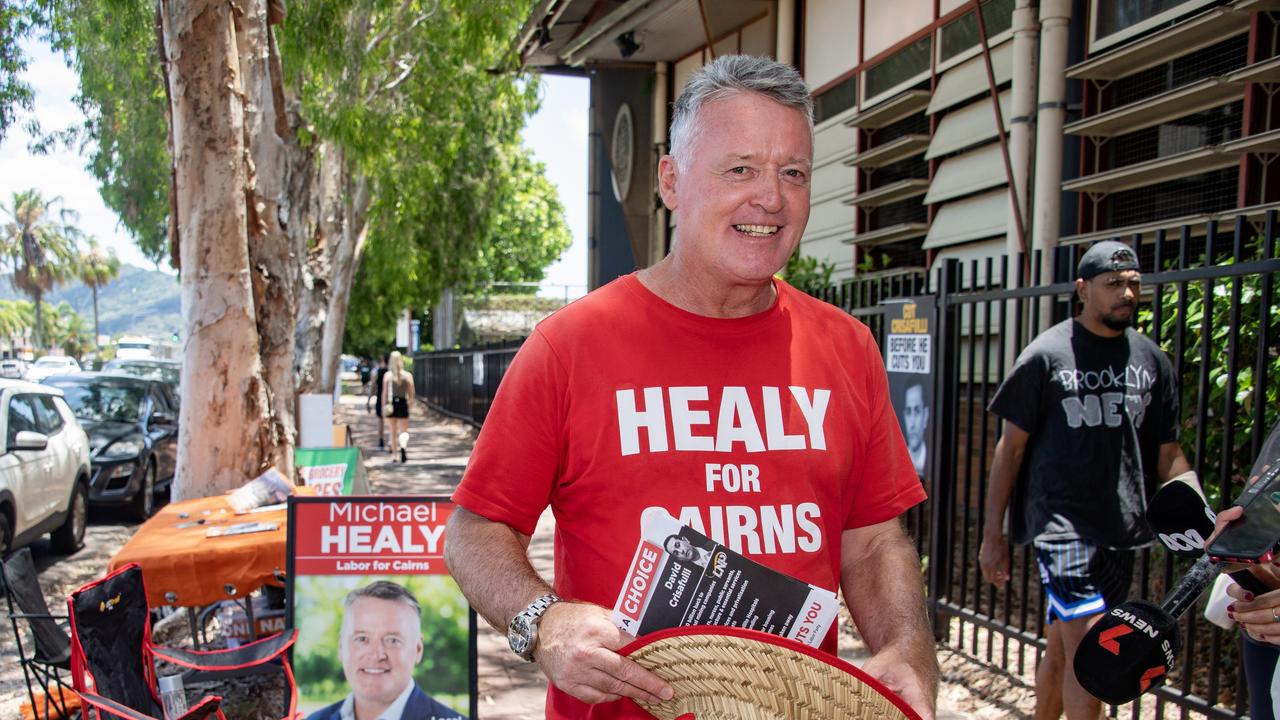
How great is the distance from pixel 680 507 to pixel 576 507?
0.21m

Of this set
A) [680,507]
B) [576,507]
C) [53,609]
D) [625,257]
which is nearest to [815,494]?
[680,507]

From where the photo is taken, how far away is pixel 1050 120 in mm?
8180

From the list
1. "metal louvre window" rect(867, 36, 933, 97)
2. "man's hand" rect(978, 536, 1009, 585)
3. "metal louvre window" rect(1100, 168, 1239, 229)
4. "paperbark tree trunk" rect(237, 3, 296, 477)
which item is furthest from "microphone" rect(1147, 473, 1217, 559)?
"metal louvre window" rect(867, 36, 933, 97)

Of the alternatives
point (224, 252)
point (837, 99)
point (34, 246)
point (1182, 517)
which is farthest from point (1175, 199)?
point (34, 246)

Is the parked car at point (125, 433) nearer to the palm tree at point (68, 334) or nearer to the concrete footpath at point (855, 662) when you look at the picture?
the concrete footpath at point (855, 662)

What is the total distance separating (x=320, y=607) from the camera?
178 inches

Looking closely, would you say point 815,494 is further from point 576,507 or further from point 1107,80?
point 1107,80

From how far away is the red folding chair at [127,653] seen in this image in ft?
12.4

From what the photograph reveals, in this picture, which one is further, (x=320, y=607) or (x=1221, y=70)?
(x=1221, y=70)

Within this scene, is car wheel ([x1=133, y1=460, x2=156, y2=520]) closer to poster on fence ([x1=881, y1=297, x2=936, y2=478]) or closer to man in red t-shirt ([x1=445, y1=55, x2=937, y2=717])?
poster on fence ([x1=881, y1=297, x2=936, y2=478])

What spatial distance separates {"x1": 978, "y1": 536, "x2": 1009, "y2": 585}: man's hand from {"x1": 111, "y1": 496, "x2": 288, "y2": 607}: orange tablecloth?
129 inches

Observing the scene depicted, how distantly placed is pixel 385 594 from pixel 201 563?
3.18 feet

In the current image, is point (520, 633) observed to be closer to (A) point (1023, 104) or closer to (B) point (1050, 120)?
(B) point (1050, 120)

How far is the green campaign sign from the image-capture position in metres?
7.53
